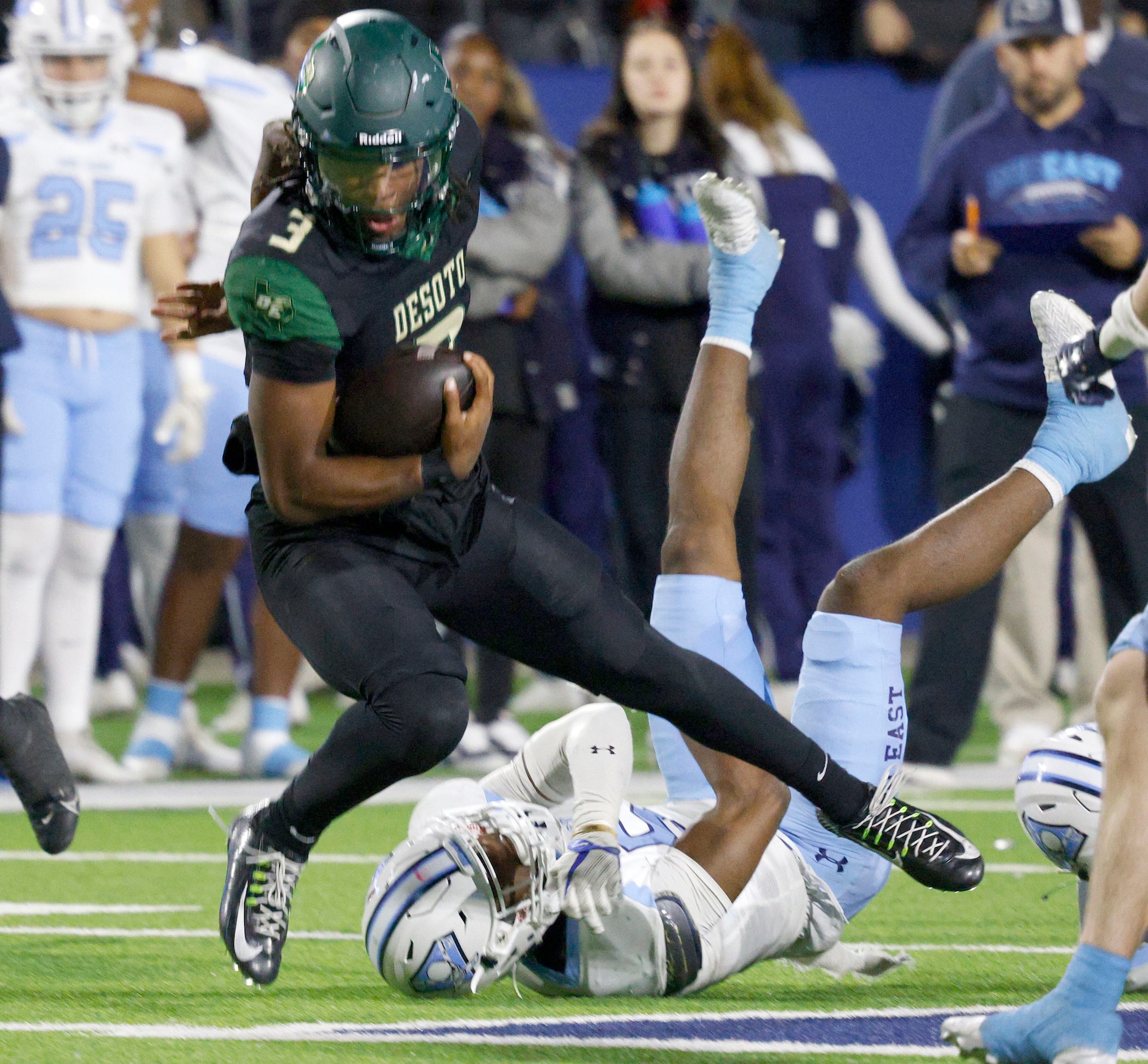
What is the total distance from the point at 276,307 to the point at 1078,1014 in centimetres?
159

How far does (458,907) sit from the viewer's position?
3.26m

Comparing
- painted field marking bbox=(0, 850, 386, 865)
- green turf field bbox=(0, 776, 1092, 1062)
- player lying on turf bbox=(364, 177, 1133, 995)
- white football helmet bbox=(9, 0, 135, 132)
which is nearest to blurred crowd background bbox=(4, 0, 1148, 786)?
white football helmet bbox=(9, 0, 135, 132)

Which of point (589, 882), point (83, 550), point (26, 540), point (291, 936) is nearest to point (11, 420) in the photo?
point (26, 540)

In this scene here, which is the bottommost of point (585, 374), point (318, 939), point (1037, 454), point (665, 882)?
point (585, 374)

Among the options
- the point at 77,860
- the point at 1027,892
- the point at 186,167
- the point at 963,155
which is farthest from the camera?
the point at 186,167

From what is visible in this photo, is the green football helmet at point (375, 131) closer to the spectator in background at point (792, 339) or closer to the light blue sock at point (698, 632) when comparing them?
the light blue sock at point (698, 632)

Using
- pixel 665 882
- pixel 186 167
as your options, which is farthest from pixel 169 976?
pixel 186 167

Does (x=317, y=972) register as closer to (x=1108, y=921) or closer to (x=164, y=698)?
(x=1108, y=921)

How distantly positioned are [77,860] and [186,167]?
8.46ft

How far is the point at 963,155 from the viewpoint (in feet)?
20.5

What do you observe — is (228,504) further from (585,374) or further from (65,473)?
(585,374)

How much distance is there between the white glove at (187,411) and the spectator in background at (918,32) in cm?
483

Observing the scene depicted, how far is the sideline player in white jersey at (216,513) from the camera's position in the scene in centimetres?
643

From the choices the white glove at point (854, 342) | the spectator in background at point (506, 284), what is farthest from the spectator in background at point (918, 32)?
the spectator in background at point (506, 284)
